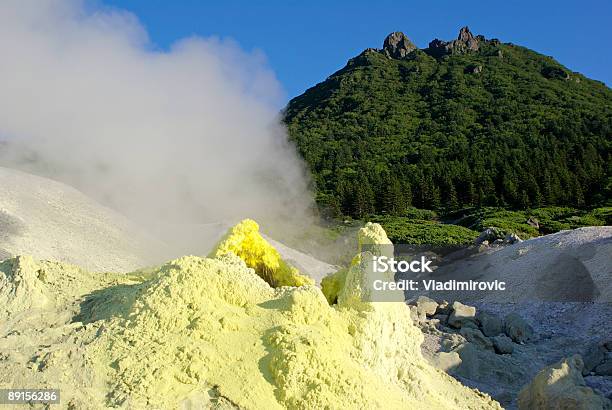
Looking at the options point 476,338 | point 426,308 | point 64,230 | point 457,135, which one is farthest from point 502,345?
point 457,135

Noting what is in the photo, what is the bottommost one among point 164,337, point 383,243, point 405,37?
point 164,337

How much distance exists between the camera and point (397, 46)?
98.7m

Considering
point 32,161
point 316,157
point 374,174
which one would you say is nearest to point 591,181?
point 374,174

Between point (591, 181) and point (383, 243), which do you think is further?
point (591, 181)

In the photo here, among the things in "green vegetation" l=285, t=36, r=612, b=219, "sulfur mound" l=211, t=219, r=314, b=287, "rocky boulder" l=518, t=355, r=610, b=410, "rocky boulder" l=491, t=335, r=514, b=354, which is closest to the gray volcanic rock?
"rocky boulder" l=491, t=335, r=514, b=354

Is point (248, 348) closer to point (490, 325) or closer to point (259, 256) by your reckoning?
point (259, 256)

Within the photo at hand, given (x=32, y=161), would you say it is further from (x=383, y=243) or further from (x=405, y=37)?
(x=405, y=37)

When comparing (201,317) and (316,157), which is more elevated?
(316,157)

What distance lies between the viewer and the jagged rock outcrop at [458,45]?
309ft

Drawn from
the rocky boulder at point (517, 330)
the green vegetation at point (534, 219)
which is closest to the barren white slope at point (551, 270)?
the rocky boulder at point (517, 330)

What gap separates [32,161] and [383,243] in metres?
21.2

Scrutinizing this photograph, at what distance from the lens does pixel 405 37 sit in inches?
3944

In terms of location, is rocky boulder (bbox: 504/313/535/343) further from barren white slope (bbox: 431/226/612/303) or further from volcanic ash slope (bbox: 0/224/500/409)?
volcanic ash slope (bbox: 0/224/500/409)

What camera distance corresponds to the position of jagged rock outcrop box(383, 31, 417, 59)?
96812 millimetres
